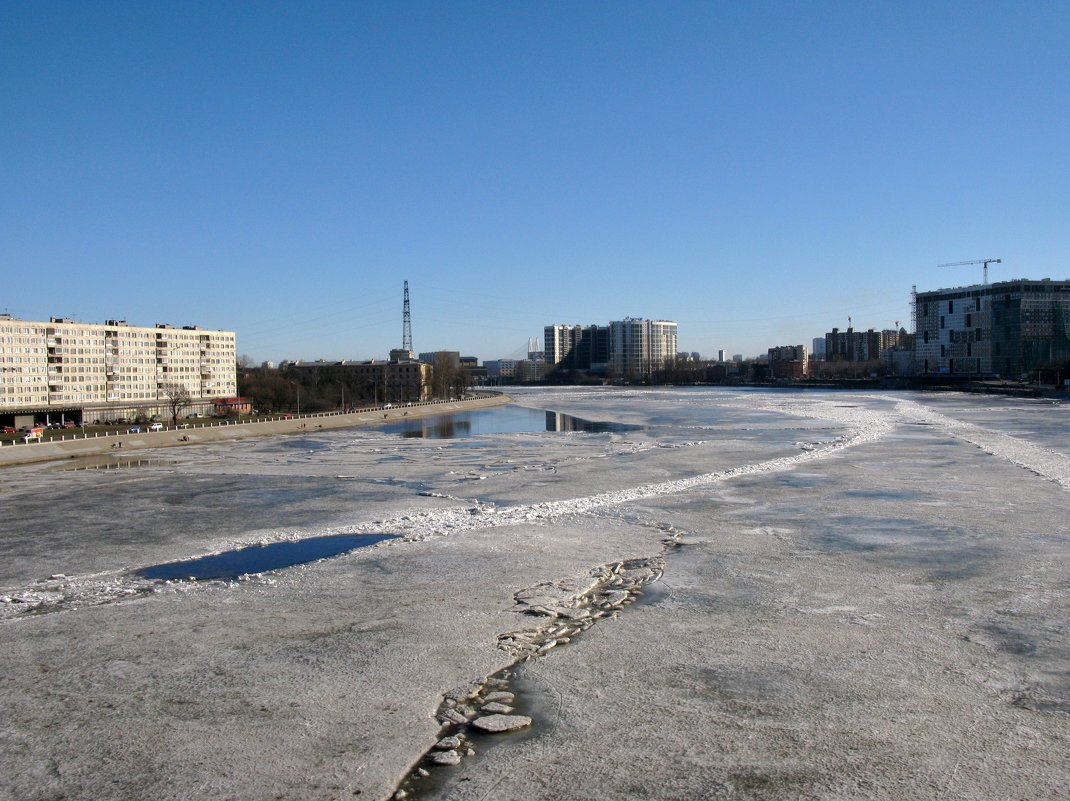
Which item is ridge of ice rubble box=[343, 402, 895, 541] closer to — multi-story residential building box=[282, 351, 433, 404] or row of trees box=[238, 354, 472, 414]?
row of trees box=[238, 354, 472, 414]

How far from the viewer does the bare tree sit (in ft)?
195

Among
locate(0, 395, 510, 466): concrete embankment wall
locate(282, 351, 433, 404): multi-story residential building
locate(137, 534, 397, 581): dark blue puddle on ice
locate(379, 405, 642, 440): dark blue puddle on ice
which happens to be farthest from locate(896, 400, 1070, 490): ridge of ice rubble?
locate(282, 351, 433, 404): multi-story residential building

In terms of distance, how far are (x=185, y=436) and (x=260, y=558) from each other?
109ft

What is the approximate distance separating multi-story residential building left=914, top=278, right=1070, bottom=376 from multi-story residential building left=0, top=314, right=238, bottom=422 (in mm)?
93910

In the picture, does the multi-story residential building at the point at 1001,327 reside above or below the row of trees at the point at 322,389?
above

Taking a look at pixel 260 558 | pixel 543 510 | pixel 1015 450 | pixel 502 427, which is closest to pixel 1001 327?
pixel 502 427

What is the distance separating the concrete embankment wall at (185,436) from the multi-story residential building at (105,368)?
53.8ft

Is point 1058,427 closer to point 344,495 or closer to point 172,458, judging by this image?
point 344,495

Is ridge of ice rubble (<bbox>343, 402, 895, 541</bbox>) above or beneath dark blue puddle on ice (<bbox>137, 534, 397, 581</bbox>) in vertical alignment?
above

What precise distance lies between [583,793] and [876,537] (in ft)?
29.8

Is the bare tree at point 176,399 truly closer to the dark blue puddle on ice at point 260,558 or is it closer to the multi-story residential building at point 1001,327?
the dark blue puddle on ice at point 260,558

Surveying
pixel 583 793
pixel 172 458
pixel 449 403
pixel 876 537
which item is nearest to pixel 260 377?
pixel 449 403

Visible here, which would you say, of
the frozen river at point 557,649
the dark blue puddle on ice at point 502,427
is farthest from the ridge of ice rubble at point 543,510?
the dark blue puddle on ice at point 502,427

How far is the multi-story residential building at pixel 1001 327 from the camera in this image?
360 feet
